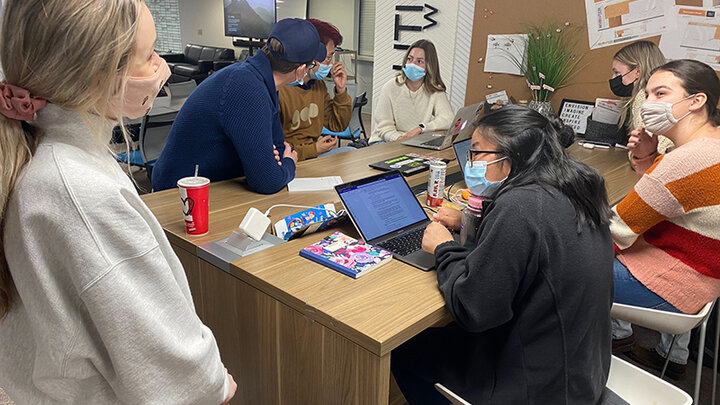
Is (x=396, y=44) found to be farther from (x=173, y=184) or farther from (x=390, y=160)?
(x=173, y=184)

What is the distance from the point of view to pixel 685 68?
200 centimetres

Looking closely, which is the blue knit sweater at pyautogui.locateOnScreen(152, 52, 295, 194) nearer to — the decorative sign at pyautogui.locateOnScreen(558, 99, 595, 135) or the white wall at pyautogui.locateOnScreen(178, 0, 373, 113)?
the decorative sign at pyautogui.locateOnScreen(558, 99, 595, 135)

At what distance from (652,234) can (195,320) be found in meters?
1.55

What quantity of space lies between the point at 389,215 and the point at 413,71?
82.9 inches

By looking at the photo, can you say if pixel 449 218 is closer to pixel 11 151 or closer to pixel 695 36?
pixel 11 151

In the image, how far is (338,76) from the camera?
310 cm

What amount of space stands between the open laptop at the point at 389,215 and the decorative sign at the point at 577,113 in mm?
2425

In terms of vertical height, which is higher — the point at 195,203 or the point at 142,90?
the point at 142,90

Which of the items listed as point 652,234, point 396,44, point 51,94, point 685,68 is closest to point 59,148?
point 51,94

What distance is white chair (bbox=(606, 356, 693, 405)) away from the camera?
130 centimetres

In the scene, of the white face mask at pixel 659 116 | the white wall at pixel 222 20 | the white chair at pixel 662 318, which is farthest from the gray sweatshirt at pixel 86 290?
the white wall at pixel 222 20

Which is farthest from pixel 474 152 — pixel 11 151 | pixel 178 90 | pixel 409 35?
pixel 178 90

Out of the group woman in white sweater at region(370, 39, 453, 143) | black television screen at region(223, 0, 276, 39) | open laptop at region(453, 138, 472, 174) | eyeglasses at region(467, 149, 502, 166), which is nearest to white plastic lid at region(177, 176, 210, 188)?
eyeglasses at region(467, 149, 502, 166)

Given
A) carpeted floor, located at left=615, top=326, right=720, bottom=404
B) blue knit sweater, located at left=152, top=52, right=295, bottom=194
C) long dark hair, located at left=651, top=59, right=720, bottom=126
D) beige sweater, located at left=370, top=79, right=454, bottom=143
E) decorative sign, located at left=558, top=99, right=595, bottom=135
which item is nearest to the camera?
blue knit sweater, located at left=152, top=52, right=295, bottom=194
